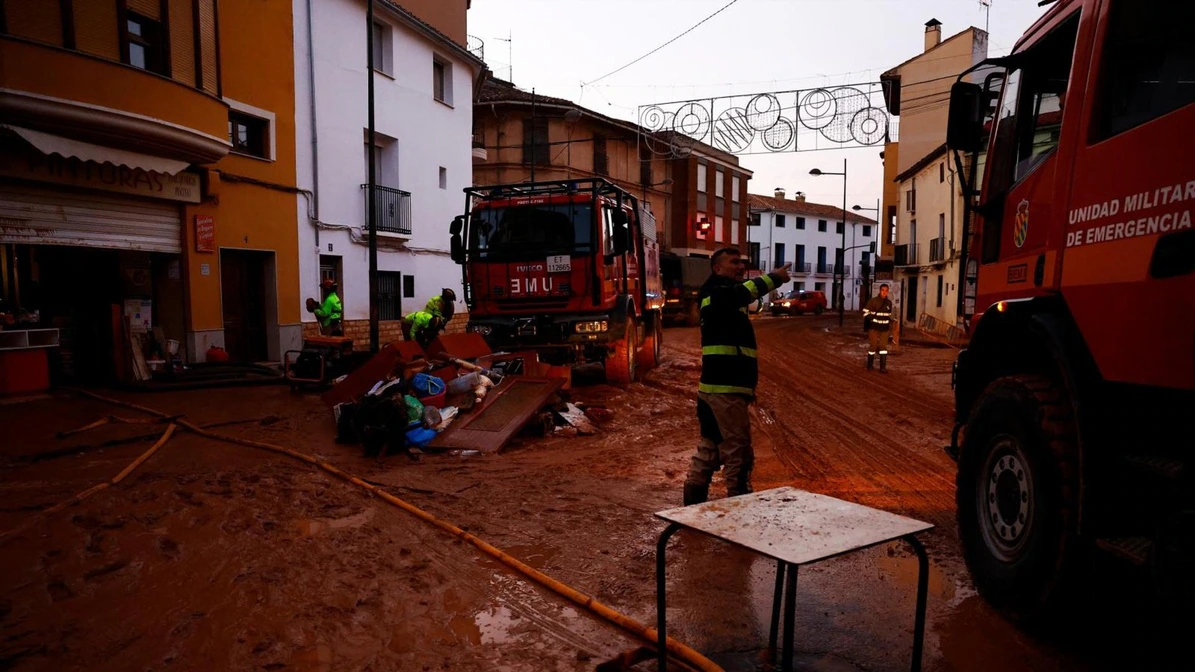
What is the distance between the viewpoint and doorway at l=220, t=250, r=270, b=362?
13.6 m

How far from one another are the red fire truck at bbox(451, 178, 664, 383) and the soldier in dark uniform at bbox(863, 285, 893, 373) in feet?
19.3

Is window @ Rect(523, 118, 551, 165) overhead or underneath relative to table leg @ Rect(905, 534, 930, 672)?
overhead

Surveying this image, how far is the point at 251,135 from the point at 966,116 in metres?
13.9

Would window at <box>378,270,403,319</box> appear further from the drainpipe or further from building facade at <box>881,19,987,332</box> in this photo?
building facade at <box>881,19,987,332</box>

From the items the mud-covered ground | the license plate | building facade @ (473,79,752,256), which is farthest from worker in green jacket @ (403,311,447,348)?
building facade @ (473,79,752,256)

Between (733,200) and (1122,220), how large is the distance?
139ft

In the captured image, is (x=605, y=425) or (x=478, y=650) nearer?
(x=478, y=650)

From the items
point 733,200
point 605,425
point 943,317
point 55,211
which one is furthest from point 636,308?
point 733,200

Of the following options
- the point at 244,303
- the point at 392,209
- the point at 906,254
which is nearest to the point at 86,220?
the point at 244,303

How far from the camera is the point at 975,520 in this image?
3684mm

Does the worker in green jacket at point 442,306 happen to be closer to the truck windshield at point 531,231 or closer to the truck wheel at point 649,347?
the truck windshield at point 531,231

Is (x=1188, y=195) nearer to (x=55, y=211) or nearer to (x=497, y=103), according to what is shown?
(x=55, y=211)

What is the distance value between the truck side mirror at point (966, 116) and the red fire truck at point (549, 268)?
678cm

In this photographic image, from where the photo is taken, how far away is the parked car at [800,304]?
4278 cm
